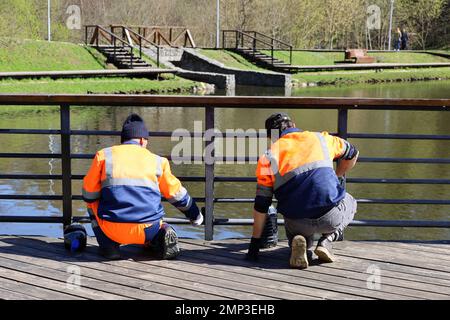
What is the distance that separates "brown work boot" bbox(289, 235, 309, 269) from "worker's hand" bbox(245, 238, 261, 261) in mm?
282

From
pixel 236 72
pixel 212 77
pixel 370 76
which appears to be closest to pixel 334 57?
pixel 370 76

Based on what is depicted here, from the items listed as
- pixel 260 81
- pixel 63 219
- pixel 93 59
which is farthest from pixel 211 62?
pixel 63 219

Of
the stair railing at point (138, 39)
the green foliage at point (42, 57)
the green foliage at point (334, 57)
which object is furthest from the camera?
the green foliage at point (334, 57)

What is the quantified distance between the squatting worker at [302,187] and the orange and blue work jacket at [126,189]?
2.30ft

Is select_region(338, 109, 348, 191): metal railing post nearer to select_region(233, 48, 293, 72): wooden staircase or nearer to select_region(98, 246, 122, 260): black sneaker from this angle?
select_region(98, 246, 122, 260): black sneaker

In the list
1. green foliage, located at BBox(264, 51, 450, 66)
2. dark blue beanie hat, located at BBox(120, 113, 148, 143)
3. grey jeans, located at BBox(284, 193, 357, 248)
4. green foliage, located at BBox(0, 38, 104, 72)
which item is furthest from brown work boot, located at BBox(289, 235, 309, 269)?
green foliage, located at BBox(264, 51, 450, 66)

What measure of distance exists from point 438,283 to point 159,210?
1869 millimetres

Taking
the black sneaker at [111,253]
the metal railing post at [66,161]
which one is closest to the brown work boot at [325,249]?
the black sneaker at [111,253]

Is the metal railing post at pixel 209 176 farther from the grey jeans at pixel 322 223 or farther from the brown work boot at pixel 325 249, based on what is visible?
the brown work boot at pixel 325 249

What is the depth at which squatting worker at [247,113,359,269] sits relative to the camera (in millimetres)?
4605

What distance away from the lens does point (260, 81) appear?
108ft

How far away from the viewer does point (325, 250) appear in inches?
187

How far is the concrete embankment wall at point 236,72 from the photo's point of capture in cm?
3234

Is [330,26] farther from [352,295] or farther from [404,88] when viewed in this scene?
[352,295]
